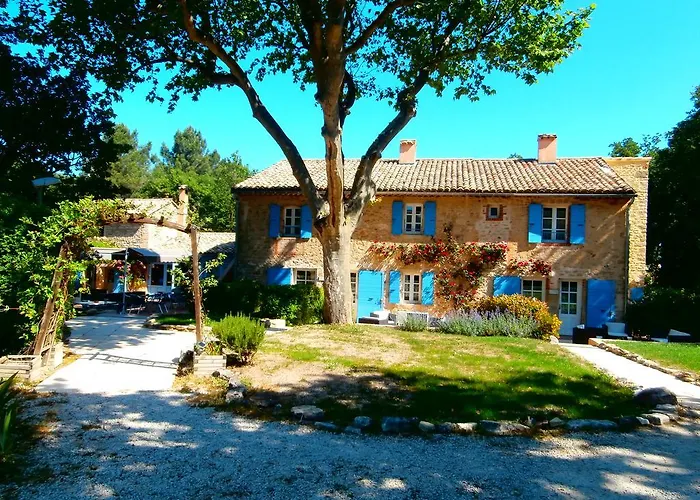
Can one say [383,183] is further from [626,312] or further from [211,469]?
[211,469]

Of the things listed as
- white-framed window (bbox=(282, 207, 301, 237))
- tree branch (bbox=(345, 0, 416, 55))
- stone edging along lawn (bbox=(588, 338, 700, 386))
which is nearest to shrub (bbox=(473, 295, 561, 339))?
stone edging along lawn (bbox=(588, 338, 700, 386))

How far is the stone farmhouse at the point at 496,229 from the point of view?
17078 mm

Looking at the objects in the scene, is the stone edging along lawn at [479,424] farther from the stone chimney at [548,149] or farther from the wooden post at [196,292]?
the stone chimney at [548,149]

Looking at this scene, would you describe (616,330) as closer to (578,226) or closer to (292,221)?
(578,226)

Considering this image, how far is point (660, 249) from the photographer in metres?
23.2

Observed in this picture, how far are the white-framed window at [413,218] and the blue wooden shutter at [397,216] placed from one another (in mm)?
177

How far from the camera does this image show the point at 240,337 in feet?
27.1

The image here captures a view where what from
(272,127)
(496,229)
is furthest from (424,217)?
(272,127)

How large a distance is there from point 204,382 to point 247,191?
1247 centimetres

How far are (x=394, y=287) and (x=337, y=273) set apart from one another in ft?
16.8

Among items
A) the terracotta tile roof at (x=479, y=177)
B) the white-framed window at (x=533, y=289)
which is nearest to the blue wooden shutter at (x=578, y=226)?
the terracotta tile roof at (x=479, y=177)

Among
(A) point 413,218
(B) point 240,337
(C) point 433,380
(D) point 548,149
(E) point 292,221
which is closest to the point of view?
(C) point 433,380

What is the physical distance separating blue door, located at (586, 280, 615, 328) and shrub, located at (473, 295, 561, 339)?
328cm

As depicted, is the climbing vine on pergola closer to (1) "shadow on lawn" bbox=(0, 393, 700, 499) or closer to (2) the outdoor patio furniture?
(1) "shadow on lawn" bbox=(0, 393, 700, 499)
